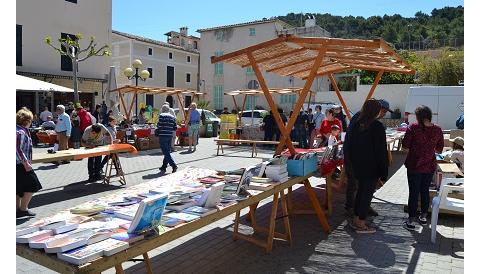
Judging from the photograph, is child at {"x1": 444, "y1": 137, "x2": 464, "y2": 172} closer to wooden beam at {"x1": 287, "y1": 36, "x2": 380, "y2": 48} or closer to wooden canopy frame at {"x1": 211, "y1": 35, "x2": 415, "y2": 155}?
A: wooden canopy frame at {"x1": 211, "y1": 35, "x2": 415, "y2": 155}

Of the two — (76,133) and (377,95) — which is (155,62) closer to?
(377,95)

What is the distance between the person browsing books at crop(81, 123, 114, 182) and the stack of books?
5.04 m

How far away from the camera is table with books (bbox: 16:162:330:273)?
2.55m

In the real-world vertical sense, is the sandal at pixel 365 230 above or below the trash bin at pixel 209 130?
below

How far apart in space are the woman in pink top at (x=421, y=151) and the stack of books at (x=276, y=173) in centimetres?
191

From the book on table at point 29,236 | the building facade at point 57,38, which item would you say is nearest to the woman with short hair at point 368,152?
the book on table at point 29,236

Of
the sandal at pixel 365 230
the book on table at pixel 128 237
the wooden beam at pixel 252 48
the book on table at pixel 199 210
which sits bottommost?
the sandal at pixel 365 230

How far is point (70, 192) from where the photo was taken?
7.93 metres

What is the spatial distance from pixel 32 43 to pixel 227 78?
61.5 ft

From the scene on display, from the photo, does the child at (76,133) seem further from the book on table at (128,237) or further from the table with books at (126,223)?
the book on table at (128,237)

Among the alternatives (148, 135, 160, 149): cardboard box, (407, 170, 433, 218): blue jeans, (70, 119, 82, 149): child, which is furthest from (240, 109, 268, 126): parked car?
Answer: (407, 170, 433, 218): blue jeans

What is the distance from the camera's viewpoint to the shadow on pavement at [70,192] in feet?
23.5

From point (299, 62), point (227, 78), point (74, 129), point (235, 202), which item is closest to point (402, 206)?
point (299, 62)

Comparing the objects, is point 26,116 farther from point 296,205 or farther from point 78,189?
point 296,205
